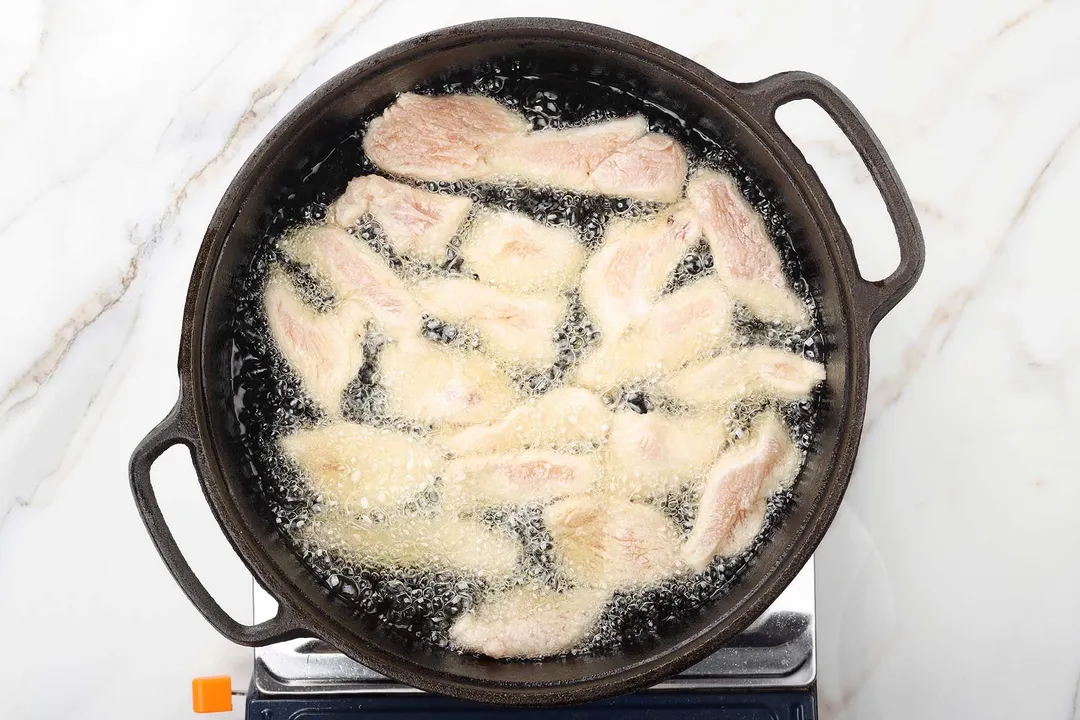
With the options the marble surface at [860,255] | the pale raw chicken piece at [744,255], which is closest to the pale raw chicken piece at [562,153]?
the pale raw chicken piece at [744,255]

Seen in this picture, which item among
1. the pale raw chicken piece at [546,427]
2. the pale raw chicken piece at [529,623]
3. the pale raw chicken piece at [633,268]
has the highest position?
the pale raw chicken piece at [633,268]

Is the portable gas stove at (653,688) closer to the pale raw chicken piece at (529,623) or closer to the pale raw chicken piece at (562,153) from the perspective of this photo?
the pale raw chicken piece at (529,623)

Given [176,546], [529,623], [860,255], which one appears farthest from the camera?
[860,255]

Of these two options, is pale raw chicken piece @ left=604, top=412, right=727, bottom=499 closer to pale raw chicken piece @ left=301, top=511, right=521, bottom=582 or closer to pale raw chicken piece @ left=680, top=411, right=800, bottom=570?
pale raw chicken piece @ left=680, top=411, right=800, bottom=570

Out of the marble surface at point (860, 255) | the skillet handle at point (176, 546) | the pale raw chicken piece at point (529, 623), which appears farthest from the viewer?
the marble surface at point (860, 255)

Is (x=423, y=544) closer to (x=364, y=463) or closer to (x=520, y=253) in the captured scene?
(x=364, y=463)

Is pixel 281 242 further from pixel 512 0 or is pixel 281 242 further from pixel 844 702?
pixel 844 702

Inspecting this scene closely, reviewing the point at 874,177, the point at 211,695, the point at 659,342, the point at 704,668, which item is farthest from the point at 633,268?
the point at 211,695

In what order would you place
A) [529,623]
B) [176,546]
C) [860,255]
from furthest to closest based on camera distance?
[860,255]
[529,623]
[176,546]
